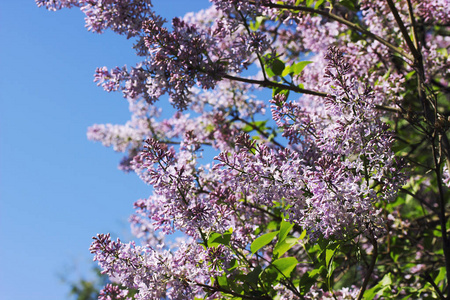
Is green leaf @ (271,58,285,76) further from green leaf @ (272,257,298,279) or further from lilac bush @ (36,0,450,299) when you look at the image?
green leaf @ (272,257,298,279)

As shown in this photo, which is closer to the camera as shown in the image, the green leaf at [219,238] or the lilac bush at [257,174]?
the lilac bush at [257,174]

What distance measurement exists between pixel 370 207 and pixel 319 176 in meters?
0.25

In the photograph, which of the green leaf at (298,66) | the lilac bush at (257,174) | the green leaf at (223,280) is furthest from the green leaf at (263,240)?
the green leaf at (298,66)

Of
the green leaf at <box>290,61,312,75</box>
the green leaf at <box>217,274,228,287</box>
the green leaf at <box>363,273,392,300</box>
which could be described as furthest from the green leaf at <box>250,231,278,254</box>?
the green leaf at <box>290,61,312,75</box>

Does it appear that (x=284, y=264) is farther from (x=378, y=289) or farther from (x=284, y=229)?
(x=378, y=289)

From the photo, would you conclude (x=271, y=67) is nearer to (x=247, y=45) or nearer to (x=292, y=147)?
(x=247, y=45)

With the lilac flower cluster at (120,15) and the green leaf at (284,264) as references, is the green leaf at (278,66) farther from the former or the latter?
the green leaf at (284,264)

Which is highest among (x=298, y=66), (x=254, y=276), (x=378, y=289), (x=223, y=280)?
(x=298, y=66)

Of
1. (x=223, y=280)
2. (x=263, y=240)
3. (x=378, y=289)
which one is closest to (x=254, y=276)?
(x=263, y=240)

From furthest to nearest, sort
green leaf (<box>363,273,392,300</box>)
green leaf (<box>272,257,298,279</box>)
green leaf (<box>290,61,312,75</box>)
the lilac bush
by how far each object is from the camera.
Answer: green leaf (<box>290,61,312,75</box>) → green leaf (<box>363,273,392,300</box>) → green leaf (<box>272,257,298,279</box>) → the lilac bush

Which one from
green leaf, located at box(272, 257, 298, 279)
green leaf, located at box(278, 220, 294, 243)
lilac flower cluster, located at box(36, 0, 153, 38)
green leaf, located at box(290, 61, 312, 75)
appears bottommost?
green leaf, located at box(272, 257, 298, 279)

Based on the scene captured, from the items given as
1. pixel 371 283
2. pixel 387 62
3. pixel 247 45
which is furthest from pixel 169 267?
pixel 387 62

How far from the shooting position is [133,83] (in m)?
2.77

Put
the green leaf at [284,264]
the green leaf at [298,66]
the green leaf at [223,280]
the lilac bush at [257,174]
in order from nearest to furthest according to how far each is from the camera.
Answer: the lilac bush at [257,174], the green leaf at [284,264], the green leaf at [223,280], the green leaf at [298,66]
